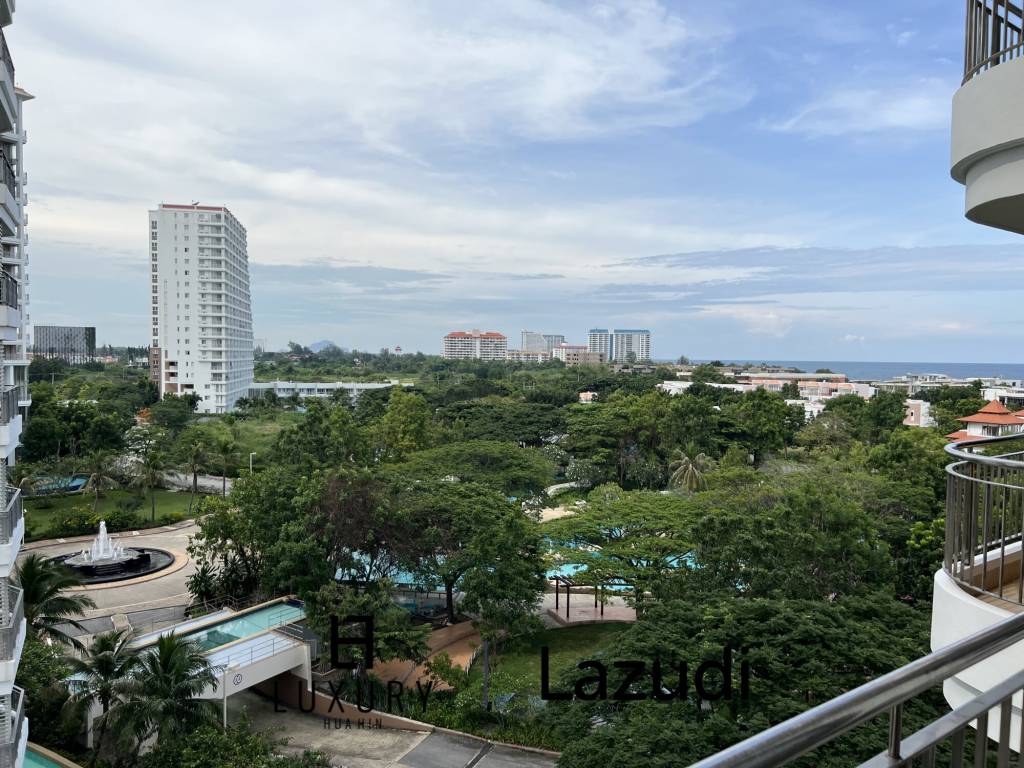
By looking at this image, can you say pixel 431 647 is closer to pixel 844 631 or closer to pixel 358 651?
pixel 358 651

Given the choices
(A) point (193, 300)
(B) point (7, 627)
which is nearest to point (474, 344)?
(A) point (193, 300)

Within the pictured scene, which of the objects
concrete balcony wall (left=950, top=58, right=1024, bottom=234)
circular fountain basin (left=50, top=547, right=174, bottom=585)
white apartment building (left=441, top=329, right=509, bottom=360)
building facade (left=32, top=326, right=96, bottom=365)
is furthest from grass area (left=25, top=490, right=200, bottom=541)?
white apartment building (left=441, top=329, right=509, bottom=360)

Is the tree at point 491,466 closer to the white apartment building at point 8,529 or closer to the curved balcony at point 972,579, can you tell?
the white apartment building at point 8,529

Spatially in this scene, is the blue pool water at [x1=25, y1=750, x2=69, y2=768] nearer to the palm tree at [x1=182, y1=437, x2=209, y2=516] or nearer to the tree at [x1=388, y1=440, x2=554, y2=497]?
the tree at [x1=388, y1=440, x2=554, y2=497]

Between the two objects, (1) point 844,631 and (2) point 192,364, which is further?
(2) point 192,364

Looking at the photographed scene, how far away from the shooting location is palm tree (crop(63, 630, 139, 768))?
8.65m

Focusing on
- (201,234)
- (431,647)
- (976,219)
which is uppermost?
(201,234)

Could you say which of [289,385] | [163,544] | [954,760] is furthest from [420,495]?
[289,385]

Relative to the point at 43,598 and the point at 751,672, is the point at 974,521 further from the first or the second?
the point at 43,598

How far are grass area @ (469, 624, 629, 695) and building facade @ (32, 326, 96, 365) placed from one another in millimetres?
85925

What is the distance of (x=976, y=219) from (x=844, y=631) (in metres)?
5.92

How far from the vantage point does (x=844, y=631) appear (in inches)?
327

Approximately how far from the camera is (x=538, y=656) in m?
13.1

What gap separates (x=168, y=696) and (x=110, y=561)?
10703 mm
